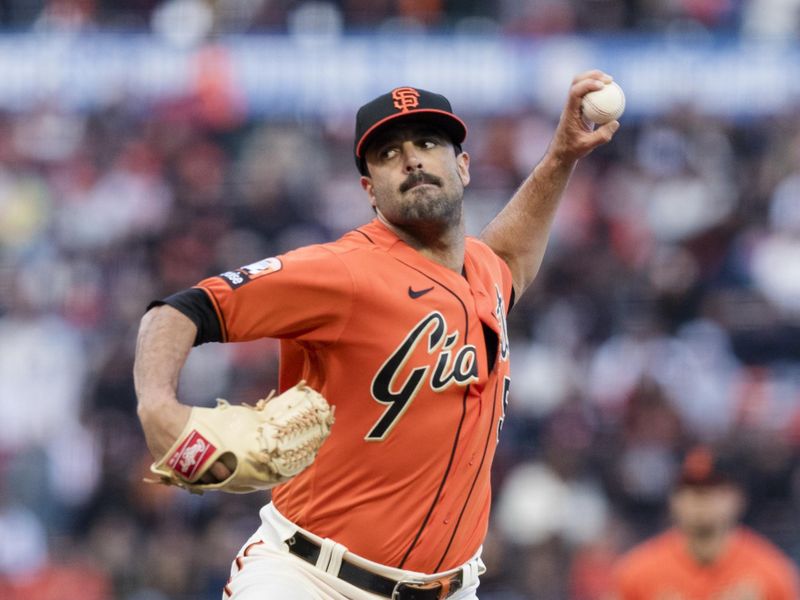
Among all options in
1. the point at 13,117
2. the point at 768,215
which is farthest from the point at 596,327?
the point at 13,117

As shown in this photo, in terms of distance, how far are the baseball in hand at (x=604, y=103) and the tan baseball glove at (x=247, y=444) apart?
188 cm

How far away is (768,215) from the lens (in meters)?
12.4

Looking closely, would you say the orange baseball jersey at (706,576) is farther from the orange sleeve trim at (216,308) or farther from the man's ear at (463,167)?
the orange sleeve trim at (216,308)

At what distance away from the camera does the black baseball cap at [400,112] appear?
4.84 metres

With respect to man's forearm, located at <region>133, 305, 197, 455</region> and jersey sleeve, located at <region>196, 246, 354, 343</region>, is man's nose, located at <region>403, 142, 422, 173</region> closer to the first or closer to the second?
jersey sleeve, located at <region>196, 246, 354, 343</region>

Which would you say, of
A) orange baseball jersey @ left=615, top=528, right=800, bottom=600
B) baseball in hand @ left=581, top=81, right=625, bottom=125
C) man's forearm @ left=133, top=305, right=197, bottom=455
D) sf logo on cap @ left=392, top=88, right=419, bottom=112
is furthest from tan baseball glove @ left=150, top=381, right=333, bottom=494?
orange baseball jersey @ left=615, top=528, right=800, bottom=600

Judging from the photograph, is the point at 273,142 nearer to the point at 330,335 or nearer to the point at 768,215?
the point at 768,215

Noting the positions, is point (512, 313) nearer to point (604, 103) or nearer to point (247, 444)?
point (604, 103)

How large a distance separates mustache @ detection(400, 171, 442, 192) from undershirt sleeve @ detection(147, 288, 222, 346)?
944 millimetres

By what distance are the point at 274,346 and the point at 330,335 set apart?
7.42m

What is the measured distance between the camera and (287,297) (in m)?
4.32

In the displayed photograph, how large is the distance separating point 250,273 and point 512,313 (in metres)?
7.64

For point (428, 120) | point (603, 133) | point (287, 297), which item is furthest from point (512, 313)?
point (287, 297)

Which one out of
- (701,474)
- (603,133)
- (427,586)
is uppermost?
(603,133)
